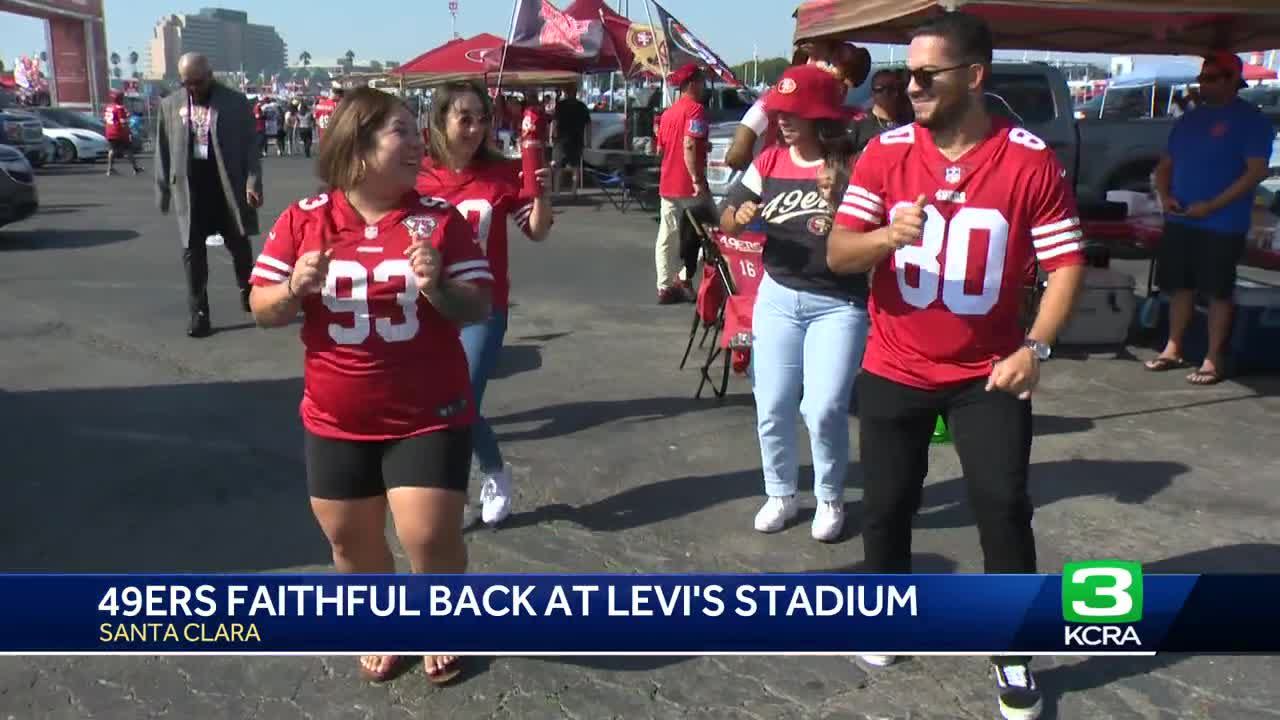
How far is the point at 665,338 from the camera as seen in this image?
27.5ft

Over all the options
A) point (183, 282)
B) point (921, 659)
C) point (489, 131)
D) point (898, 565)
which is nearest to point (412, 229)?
point (489, 131)

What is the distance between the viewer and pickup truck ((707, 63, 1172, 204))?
1220 cm

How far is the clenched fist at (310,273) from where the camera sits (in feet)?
9.10

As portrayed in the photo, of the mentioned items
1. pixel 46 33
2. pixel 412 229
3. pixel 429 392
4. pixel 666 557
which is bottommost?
pixel 666 557

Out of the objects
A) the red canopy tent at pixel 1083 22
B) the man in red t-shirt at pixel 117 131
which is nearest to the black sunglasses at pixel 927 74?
the red canopy tent at pixel 1083 22

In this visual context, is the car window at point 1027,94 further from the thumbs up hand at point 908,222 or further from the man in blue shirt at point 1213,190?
the thumbs up hand at point 908,222

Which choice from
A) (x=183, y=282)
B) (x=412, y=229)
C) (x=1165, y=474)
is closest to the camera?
(x=412, y=229)

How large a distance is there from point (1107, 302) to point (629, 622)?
6.42 meters

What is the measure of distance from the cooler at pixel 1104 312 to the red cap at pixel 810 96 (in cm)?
451

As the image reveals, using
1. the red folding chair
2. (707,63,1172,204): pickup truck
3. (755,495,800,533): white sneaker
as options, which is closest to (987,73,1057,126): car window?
(707,63,1172,204): pickup truck

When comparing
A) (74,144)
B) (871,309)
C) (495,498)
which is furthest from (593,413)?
(74,144)

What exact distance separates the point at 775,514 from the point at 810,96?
1.71 m

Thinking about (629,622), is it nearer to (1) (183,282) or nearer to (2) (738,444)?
(2) (738,444)

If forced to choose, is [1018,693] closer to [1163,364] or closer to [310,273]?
[310,273]
